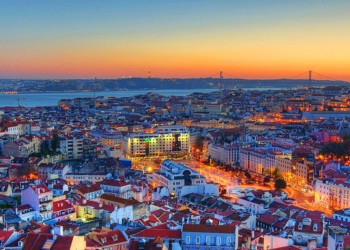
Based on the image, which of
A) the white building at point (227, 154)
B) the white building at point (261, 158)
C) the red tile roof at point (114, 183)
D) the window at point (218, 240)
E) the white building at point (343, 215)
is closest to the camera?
the window at point (218, 240)

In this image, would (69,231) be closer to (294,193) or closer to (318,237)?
(318,237)

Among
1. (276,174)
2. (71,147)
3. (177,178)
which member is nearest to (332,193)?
(276,174)

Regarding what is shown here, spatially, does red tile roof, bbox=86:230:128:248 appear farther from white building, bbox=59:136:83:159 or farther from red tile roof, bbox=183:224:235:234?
white building, bbox=59:136:83:159

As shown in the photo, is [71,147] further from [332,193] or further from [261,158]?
[332,193]

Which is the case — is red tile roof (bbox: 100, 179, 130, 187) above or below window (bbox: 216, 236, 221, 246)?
below

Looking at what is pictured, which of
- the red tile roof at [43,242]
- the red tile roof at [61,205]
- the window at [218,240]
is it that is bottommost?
the red tile roof at [61,205]

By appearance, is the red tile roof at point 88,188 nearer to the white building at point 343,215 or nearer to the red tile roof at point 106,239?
the red tile roof at point 106,239

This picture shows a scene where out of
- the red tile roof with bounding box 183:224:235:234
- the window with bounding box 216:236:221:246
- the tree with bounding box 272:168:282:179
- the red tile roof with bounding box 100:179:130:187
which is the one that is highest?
the red tile roof with bounding box 183:224:235:234

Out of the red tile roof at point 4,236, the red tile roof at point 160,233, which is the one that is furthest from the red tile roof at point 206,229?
the red tile roof at point 4,236

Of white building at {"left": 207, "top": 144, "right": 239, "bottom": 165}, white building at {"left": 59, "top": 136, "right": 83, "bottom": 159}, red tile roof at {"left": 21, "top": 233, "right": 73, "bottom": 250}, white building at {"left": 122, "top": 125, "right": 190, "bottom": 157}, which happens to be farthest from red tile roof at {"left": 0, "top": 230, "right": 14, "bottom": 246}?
white building at {"left": 122, "top": 125, "right": 190, "bottom": 157}
